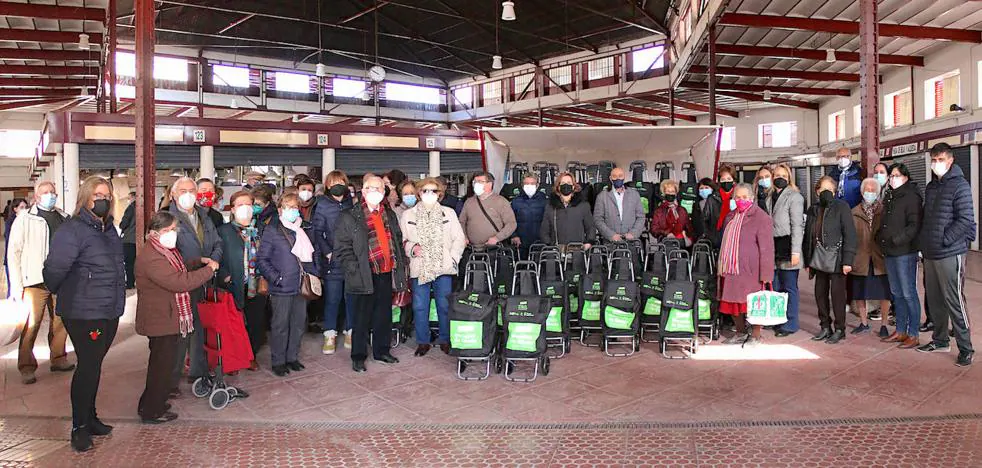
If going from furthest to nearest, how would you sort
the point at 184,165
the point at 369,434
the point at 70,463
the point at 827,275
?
the point at 184,165 < the point at 827,275 < the point at 369,434 < the point at 70,463

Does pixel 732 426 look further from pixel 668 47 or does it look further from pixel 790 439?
pixel 668 47

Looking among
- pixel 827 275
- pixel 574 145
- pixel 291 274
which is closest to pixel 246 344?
pixel 291 274

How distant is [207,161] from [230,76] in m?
13.3

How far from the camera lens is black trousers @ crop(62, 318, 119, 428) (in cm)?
375

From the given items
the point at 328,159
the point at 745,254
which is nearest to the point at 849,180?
the point at 745,254

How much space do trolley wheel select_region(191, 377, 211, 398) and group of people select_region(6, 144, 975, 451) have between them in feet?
0.45

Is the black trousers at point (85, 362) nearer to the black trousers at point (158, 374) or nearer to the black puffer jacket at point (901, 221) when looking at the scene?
the black trousers at point (158, 374)

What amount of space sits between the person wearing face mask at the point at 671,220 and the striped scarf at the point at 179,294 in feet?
17.6

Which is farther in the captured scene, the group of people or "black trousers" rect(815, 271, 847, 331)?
"black trousers" rect(815, 271, 847, 331)

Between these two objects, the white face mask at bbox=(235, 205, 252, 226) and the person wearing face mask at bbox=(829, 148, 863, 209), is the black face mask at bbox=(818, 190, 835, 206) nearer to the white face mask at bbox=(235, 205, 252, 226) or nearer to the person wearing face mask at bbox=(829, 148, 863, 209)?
the person wearing face mask at bbox=(829, 148, 863, 209)

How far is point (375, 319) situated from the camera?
18.4 feet

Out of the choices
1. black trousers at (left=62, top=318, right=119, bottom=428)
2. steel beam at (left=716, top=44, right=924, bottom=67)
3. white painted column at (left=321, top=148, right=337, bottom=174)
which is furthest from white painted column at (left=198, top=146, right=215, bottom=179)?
steel beam at (left=716, top=44, right=924, bottom=67)

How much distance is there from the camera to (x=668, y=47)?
1970 centimetres

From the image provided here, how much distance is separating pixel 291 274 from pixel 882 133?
18.0 meters
